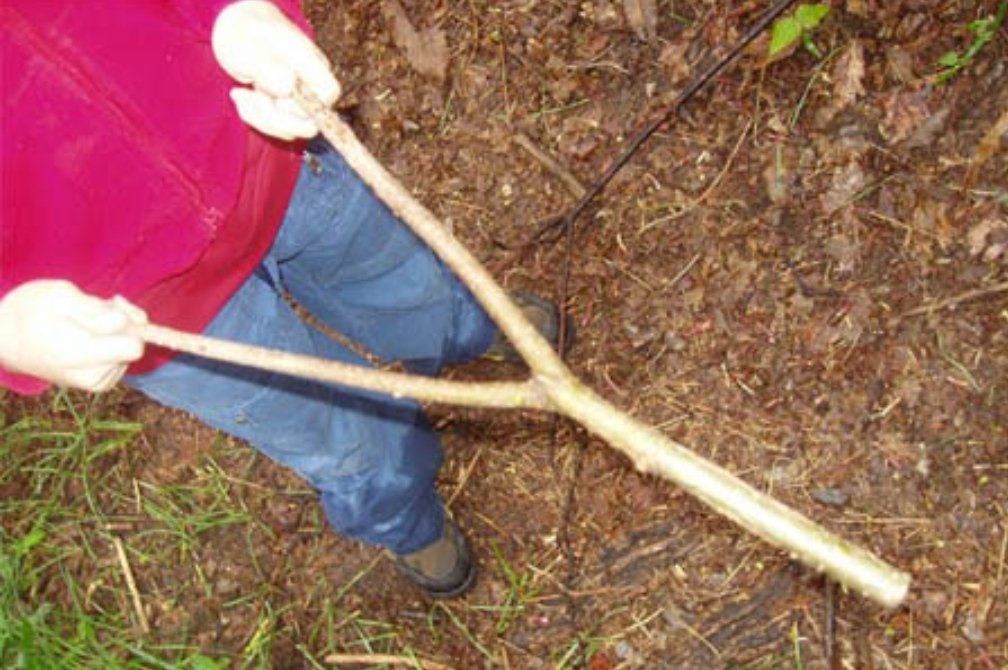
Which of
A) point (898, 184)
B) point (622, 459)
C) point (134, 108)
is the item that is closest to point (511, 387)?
point (134, 108)

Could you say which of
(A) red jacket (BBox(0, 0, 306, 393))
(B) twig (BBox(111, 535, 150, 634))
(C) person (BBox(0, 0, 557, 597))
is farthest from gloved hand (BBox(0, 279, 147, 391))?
(B) twig (BBox(111, 535, 150, 634))

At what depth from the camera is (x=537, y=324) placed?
8.13 ft

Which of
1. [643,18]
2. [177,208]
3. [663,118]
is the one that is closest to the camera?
[177,208]

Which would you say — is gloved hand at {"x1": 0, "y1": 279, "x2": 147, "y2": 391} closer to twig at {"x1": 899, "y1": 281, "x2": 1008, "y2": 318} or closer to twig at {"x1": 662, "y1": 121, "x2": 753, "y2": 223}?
twig at {"x1": 662, "y1": 121, "x2": 753, "y2": 223}

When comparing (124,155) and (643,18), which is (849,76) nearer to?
(643,18)

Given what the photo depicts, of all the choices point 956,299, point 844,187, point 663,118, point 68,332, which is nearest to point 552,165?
point 663,118

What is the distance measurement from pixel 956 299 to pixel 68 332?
1.87 meters

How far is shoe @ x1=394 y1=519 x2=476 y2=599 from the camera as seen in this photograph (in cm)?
241

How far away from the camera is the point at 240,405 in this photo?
1789mm

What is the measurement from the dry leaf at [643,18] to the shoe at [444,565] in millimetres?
1363

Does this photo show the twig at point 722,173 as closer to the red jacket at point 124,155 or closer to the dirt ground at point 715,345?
the dirt ground at point 715,345

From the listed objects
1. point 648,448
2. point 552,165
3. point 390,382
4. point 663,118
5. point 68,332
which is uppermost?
point 68,332

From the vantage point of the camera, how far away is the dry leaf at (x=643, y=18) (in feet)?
8.64

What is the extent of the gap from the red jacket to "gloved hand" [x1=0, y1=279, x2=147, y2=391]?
11 cm
